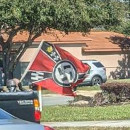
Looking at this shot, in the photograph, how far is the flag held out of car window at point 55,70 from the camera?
1702cm

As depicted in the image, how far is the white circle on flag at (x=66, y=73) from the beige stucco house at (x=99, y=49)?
22287 millimetres

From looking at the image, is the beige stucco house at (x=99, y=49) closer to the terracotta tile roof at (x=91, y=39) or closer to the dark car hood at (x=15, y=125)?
the terracotta tile roof at (x=91, y=39)

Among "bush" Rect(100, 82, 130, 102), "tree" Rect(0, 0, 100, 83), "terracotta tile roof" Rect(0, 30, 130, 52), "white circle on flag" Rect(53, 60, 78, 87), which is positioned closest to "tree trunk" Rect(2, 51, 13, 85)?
"tree" Rect(0, 0, 100, 83)

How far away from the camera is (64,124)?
15.3 metres

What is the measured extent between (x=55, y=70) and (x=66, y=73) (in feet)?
1.55

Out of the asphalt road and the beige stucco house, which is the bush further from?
the beige stucco house

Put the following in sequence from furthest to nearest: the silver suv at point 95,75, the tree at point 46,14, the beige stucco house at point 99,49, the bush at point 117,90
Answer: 1. the beige stucco house at point 99,49
2. the silver suv at point 95,75
3. the tree at point 46,14
4. the bush at point 117,90

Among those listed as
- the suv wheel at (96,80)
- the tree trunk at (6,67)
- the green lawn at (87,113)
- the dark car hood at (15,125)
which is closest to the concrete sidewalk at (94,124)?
the green lawn at (87,113)

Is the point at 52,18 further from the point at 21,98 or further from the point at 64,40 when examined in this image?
the point at 21,98

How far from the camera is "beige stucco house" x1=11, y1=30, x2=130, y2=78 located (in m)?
40.8

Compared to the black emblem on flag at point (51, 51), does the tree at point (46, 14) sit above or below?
above

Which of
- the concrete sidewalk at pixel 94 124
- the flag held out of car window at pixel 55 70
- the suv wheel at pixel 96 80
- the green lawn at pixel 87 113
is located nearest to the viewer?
the concrete sidewalk at pixel 94 124

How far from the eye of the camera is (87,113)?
17391mm

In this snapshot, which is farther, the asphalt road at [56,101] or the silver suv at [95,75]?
the silver suv at [95,75]
